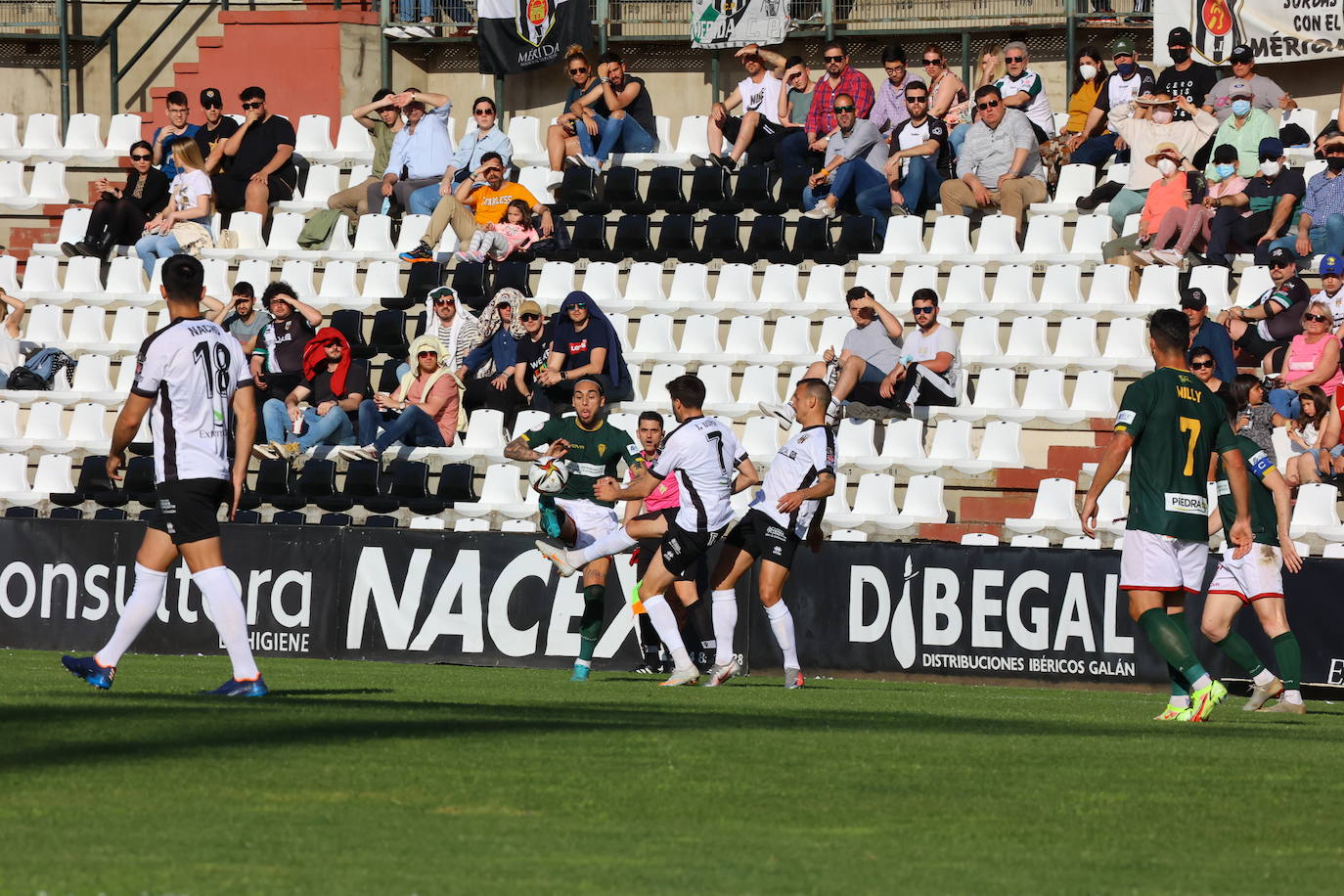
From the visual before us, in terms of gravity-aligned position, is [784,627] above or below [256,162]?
below

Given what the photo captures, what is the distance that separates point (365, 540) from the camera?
17.6m

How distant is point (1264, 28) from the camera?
23.3 meters

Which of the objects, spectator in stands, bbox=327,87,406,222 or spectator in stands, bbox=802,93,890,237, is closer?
spectator in stands, bbox=802,93,890,237

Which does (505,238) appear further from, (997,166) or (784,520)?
(784,520)

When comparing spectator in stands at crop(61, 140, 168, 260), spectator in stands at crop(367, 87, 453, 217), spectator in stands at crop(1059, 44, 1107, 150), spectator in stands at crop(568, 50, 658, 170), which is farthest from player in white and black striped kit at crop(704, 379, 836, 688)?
spectator in stands at crop(61, 140, 168, 260)

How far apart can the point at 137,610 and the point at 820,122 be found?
13810mm

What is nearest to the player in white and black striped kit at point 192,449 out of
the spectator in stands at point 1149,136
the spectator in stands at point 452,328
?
the spectator in stands at point 452,328

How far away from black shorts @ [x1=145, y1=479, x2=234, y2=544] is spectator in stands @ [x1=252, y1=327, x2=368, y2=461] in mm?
10033

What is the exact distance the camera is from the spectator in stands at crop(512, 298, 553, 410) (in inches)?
816

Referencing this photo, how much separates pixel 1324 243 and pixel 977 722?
34.6ft

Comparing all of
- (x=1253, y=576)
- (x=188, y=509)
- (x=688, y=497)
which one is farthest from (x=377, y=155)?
(x=188, y=509)

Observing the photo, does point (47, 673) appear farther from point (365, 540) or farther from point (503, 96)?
point (503, 96)

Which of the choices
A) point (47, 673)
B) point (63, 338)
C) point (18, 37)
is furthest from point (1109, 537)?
point (18, 37)

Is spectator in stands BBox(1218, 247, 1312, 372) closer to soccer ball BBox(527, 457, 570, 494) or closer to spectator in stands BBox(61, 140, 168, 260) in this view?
soccer ball BBox(527, 457, 570, 494)
